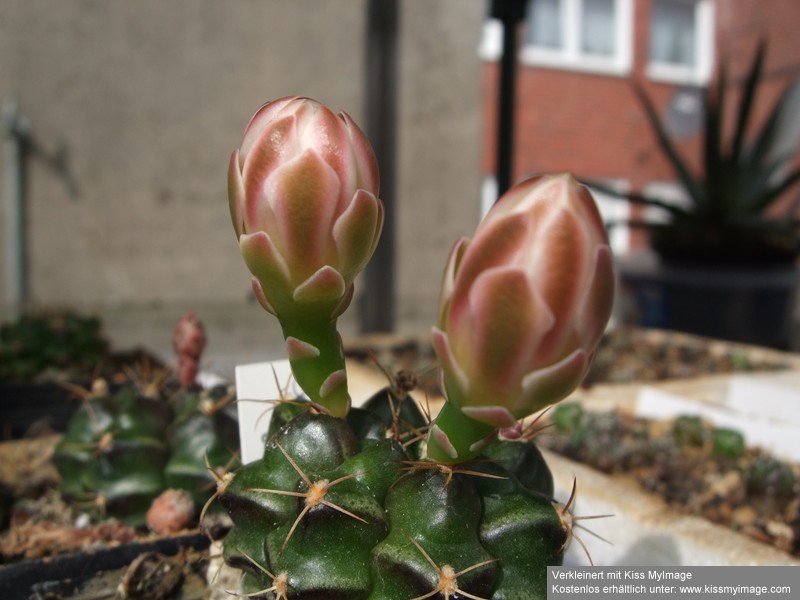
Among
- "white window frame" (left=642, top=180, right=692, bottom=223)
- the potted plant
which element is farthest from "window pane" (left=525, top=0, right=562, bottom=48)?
the potted plant

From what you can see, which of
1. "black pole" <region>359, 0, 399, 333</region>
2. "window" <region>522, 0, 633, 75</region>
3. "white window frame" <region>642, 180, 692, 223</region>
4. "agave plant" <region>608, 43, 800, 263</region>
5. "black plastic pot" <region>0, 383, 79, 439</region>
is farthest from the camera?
"white window frame" <region>642, 180, 692, 223</region>

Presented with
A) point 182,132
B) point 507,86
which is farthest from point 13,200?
point 507,86

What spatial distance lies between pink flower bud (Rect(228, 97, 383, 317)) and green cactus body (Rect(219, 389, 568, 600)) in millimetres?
150

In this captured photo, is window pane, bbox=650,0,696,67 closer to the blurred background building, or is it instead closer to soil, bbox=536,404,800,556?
the blurred background building

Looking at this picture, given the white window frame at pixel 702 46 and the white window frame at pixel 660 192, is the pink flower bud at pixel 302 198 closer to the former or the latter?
the white window frame at pixel 660 192

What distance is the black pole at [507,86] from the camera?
3.18m

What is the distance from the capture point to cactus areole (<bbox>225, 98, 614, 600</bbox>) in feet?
1.67

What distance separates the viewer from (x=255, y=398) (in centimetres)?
87

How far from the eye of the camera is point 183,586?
37.7 inches

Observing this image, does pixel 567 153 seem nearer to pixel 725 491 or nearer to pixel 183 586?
pixel 725 491

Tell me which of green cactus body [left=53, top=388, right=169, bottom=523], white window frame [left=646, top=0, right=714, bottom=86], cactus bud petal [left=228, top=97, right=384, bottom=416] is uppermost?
white window frame [left=646, top=0, right=714, bottom=86]

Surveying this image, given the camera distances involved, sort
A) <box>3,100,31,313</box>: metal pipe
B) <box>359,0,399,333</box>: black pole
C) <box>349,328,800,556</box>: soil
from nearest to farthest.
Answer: <box>349,328,800,556</box>: soil, <box>359,0,399,333</box>: black pole, <box>3,100,31,313</box>: metal pipe

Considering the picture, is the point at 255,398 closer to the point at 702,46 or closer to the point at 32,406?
the point at 32,406

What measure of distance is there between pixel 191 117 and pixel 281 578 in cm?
485
